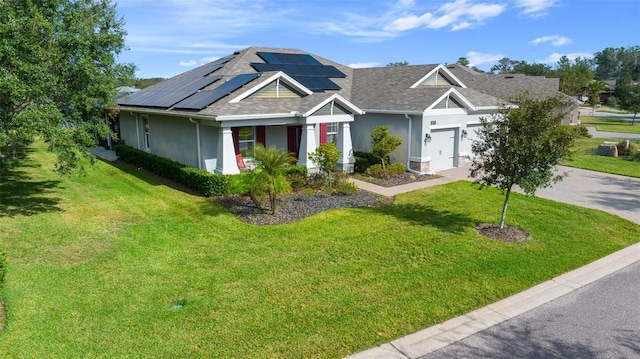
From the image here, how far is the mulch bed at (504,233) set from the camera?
1127 cm

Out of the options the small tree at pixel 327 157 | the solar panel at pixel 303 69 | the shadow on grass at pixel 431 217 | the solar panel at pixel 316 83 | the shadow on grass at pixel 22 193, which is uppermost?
the solar panel at pixel 303 69

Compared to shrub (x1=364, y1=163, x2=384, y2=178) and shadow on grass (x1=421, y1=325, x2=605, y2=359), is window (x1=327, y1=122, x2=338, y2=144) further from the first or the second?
shadow on grass (x1=421, y1=325, x2=605, y2=359)

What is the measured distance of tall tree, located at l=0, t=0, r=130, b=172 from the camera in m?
10.8

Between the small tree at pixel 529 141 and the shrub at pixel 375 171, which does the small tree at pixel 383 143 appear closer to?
the shrub at pixel 375 171

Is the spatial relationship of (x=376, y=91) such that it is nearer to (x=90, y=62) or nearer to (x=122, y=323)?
(x=90, y=62)

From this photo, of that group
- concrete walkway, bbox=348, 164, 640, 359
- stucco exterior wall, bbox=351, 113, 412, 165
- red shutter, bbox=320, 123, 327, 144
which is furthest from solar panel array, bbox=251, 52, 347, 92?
concrete walkway, bbox=348, 164, 640, 359

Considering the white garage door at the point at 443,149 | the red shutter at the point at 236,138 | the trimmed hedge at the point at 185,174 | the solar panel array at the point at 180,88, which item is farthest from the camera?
the solar panel array at the point at 180,88

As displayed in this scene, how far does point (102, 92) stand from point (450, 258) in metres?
10.7

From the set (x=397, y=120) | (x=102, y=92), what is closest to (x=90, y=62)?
(x=102, y=92)

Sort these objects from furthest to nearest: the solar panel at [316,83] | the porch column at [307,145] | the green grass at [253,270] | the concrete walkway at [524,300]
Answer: the solar panel at [316,83]
the porch column at [307,145]
the green grass at [253,270]
the concrete walkway at [524,300]

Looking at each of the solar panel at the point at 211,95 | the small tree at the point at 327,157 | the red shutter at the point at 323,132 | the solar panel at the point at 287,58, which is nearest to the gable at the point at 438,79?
the red shutter at the point at 323,132

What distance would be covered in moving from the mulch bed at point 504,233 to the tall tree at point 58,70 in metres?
11.6

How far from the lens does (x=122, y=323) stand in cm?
695

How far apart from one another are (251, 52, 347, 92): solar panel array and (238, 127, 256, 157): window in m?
4.90
